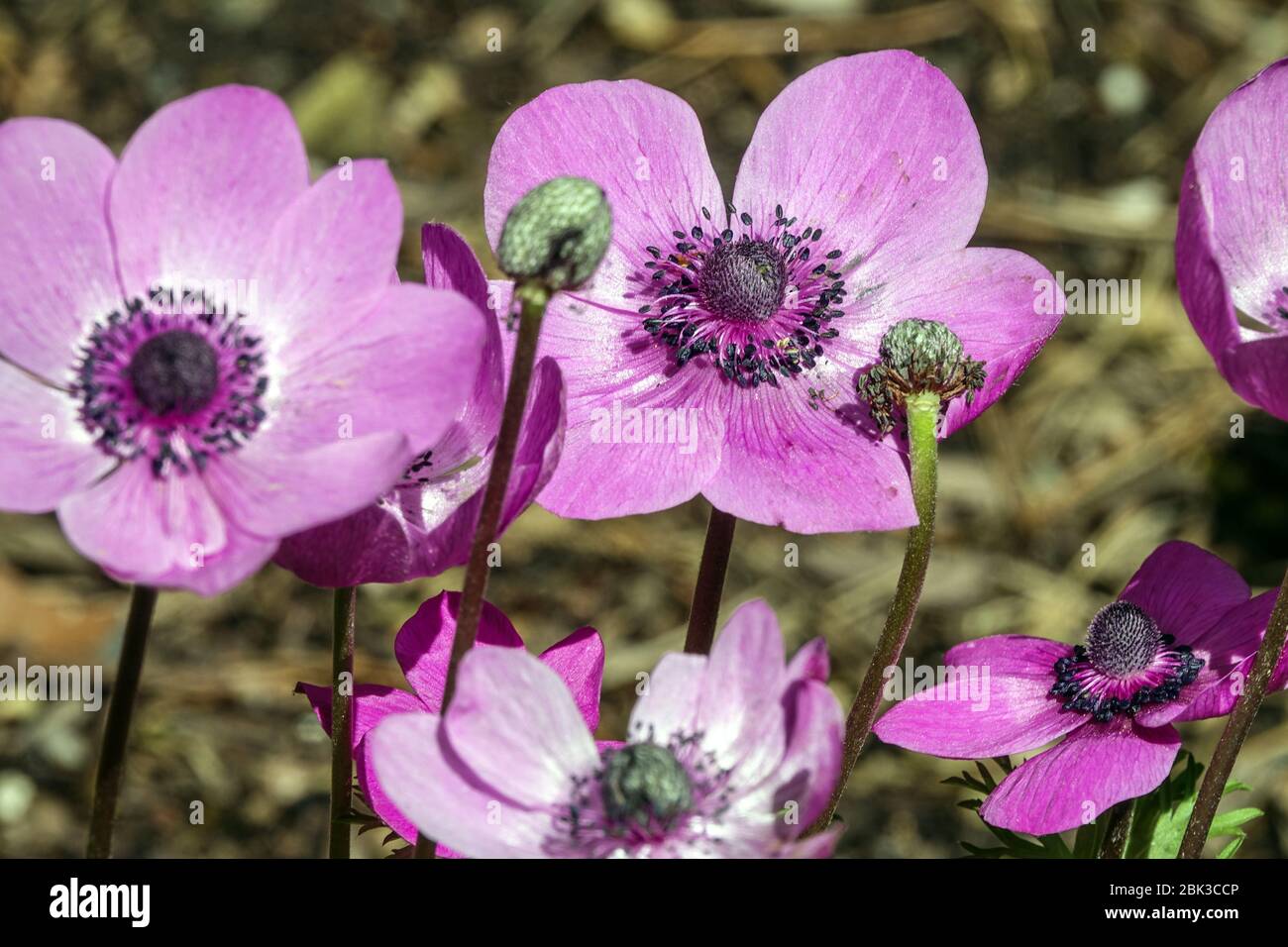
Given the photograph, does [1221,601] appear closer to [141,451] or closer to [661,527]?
[141,451]

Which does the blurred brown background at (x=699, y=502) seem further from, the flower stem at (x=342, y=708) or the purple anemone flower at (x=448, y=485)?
the flower stem at (x=342, y=708)

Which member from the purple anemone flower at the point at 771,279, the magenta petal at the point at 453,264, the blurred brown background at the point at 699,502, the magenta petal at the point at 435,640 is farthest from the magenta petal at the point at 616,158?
the blurred brown background at the point at 699,502

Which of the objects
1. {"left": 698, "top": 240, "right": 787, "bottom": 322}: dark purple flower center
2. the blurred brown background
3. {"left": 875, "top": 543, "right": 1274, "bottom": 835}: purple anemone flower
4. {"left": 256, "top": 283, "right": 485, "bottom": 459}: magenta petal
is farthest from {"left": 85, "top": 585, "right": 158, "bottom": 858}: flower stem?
the blurred brown background

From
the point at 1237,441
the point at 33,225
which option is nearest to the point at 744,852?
A: the point at 33,225

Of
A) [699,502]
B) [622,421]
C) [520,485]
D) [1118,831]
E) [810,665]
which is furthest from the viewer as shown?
[699,502]

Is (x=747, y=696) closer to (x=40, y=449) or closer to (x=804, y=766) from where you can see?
(x=804, y=766)

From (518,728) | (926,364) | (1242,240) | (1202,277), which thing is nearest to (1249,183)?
(1242,240)
